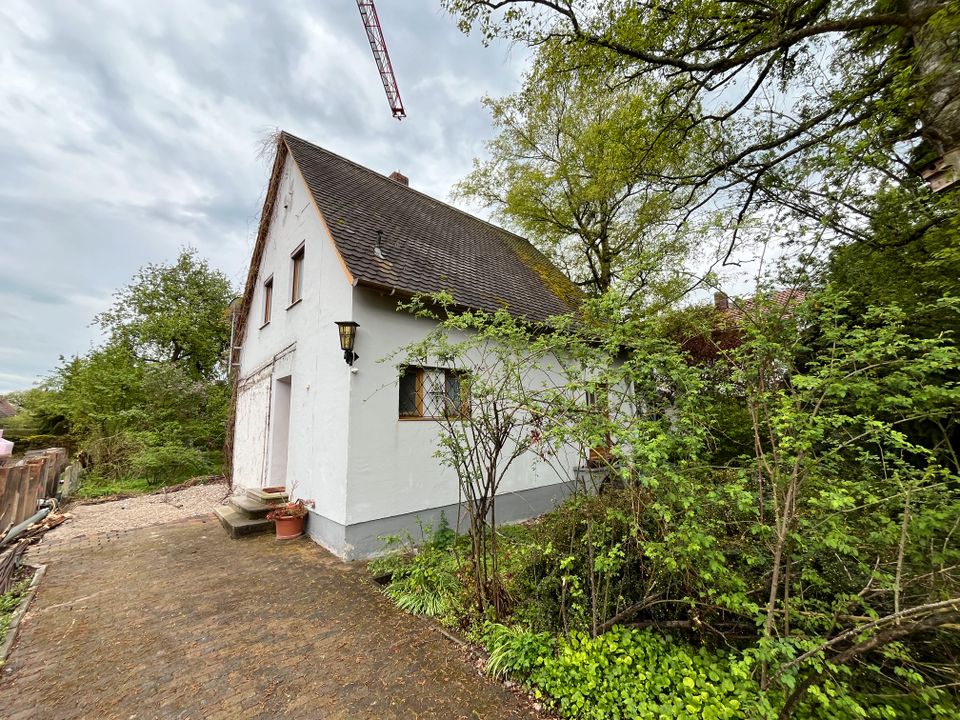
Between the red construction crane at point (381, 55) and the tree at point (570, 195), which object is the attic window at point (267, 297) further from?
the red construction crane at point (381, 55)

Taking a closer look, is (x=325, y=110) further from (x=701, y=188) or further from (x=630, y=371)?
(x=630, y=371)

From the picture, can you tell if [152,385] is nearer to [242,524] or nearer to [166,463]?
[166,463]

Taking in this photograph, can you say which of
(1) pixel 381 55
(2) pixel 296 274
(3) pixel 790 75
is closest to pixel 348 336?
(2) pixel 296 274

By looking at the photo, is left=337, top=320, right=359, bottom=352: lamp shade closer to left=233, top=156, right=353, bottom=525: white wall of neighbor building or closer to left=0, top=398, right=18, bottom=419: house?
left=233, top=156, right=353, bottom=525: white wall of neighbor building

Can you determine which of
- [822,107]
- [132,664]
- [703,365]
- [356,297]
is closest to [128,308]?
[356,297]

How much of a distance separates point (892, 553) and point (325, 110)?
1238 centimetres

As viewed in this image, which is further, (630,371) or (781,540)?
(630,371)

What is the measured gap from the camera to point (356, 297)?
5457 millimetres

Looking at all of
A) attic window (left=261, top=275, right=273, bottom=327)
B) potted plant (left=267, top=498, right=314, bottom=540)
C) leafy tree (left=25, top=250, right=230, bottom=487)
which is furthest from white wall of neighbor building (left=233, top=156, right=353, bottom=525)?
leafy tree (left=25, top=250, right=230, bottom=487)

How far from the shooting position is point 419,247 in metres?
7.68

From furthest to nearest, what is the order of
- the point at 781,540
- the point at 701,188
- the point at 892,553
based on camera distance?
the point at 701,188, the point at 892,553, the point at 781,540

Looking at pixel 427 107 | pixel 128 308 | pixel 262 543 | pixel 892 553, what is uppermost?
pixel 427 107

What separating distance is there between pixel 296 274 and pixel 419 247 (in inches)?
107

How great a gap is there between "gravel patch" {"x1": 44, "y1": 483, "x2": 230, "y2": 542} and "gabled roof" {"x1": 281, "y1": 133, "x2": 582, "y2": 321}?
7052mm
